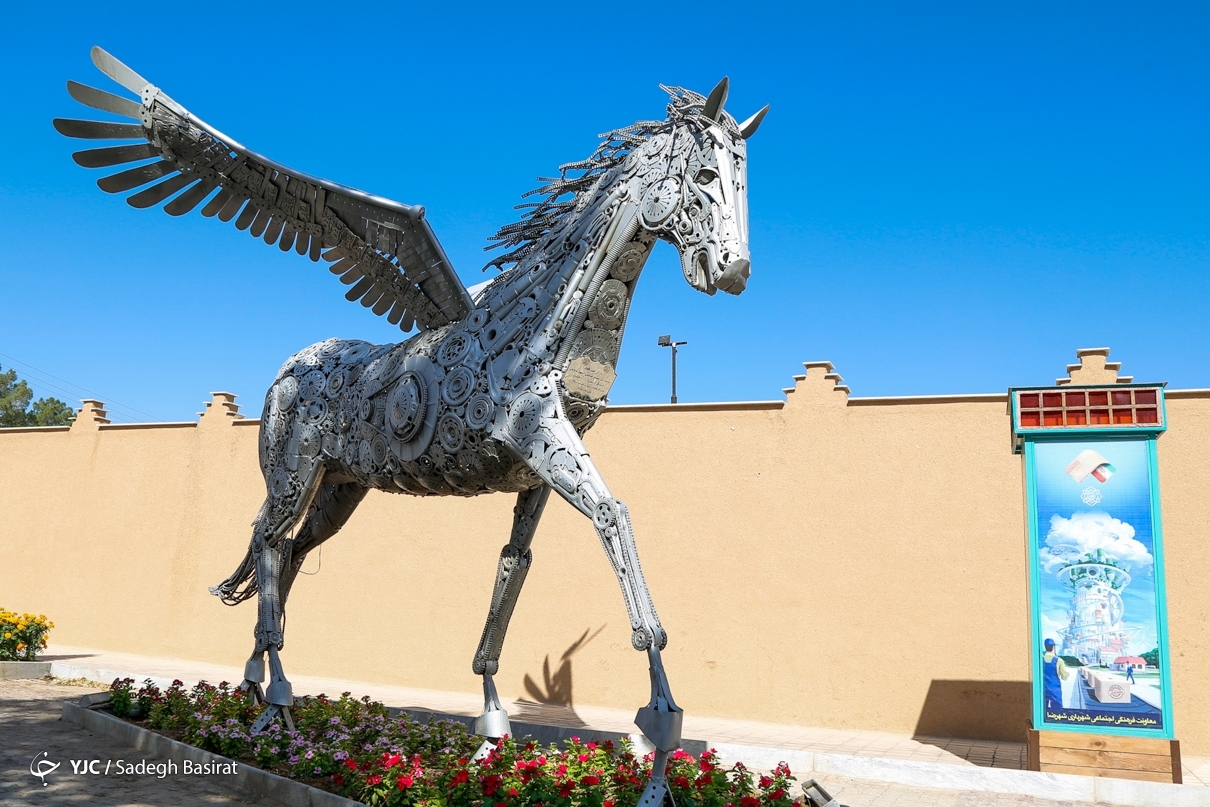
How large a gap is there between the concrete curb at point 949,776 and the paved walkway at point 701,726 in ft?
3.76

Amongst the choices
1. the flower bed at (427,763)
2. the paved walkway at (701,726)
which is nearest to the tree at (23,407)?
the paved walkway at (701,726)

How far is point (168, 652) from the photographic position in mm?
12375

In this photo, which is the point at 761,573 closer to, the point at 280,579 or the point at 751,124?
the point at 280,579

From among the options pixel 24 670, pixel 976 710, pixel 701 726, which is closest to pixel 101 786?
pixel 701 726

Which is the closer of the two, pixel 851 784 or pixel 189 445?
pixel 851 784

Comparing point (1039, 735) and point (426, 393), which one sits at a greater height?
point (426, 393)

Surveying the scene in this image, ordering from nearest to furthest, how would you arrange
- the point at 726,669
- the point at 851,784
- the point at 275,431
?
the point at 275,431, the point at 851,784, the point at 726,669

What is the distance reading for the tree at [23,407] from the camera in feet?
92.4

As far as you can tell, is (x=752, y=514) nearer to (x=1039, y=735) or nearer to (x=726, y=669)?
(x=726, y=669)

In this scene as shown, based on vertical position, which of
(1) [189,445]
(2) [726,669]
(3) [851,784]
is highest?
(1) [189,445]

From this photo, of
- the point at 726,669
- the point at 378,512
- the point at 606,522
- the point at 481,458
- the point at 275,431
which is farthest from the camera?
the point at 378,512

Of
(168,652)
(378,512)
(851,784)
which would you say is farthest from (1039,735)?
(168,652)

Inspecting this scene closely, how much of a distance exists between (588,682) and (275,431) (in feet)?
18.2

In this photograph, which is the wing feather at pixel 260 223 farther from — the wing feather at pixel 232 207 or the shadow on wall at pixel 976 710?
the shadow on wall at pixel 976 710
